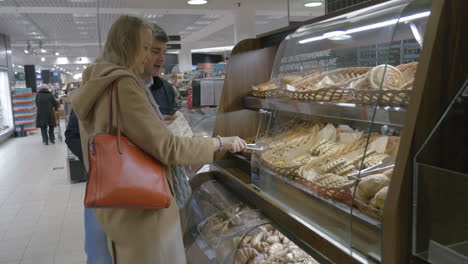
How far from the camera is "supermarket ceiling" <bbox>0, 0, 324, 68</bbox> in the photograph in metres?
8.86

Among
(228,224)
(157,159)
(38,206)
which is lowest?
(38,206)

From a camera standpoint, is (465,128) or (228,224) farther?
(228,224)

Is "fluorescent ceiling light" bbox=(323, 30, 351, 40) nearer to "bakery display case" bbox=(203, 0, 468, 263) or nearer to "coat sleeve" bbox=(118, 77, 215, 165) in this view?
"bakery display case" bbox=(203, 0, 468, 263)

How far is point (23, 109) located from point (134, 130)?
43.9 ft

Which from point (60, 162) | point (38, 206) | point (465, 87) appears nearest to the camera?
point (465, 87)

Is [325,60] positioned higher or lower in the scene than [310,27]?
lower

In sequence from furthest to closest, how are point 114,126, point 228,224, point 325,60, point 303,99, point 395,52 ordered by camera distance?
1. point 228,224
2. point 325,60
3. point 303,99
4. point 114,126
5. point 395,52

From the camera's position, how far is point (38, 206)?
5188 millimetres

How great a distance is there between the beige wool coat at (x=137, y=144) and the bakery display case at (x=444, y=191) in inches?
40.7

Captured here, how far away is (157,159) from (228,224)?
743 millimetres

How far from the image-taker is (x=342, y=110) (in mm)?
1481

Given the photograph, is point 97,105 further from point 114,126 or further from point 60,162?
point 60,162

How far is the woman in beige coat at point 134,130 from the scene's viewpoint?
1.57m

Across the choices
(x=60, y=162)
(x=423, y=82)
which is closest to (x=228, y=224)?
(x=423, y=82)
